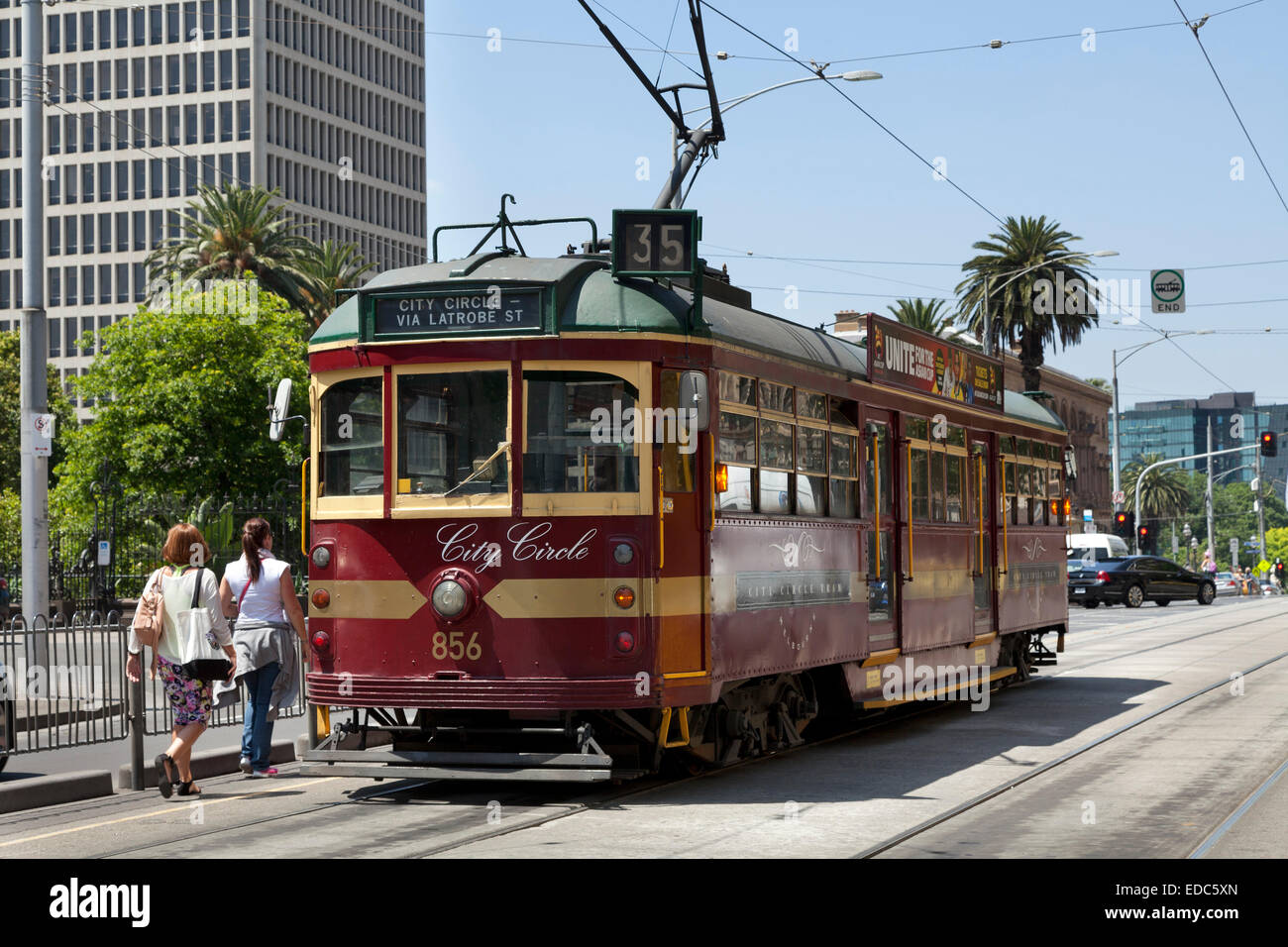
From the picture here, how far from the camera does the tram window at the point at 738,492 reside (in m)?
11.4

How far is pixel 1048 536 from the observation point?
20.0m

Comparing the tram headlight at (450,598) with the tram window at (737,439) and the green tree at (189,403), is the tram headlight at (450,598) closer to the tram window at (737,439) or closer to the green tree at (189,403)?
the tram window at (737,439)

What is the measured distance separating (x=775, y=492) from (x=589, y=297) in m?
2.16

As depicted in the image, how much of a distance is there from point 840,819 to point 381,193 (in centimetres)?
10544

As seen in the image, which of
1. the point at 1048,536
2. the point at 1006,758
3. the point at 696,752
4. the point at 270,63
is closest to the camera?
the point at 696,752

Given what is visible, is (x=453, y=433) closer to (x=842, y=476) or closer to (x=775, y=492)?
(x=775, y=492)

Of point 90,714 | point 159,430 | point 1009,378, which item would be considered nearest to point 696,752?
point 90,714

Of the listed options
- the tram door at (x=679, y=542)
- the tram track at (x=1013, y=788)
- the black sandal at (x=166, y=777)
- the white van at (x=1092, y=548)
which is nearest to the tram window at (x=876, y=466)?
the tram track at (x=1013, y=788)

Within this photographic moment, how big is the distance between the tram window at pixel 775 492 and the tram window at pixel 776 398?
44 cm

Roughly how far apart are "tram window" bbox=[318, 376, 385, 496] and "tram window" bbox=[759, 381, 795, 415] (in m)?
2.65

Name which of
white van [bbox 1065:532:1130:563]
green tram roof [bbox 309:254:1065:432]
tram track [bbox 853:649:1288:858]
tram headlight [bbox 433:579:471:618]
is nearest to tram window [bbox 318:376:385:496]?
green tram roof [bbox 309:254:1065:432]

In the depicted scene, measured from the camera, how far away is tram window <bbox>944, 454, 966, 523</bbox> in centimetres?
1609

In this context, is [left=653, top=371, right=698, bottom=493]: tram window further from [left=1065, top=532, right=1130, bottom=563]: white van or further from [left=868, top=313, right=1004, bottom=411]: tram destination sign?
[left=1065, top=532, right=1130, bottom=563]: white van
